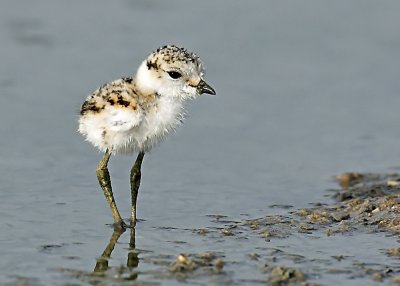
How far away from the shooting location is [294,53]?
11008 millimetres

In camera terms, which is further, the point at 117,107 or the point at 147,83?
the point at 147,83

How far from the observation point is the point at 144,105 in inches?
260

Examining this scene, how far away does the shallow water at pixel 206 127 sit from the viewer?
6.50 metres

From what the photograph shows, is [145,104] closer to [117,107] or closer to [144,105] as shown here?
[144,105]

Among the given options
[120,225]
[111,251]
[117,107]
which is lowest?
[111,251]

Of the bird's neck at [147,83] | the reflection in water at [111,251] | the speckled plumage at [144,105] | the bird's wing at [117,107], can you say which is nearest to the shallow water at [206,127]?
the reflection in water at [111,251]

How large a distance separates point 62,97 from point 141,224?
9.92ft

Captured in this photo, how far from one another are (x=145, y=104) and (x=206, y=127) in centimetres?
275

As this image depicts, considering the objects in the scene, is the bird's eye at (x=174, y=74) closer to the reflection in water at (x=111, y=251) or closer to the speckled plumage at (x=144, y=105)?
the speckled plumage at (x=144, y=105)

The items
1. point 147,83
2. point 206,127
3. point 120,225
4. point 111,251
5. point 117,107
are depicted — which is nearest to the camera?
point 111,251

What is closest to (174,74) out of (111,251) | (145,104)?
(145,104)

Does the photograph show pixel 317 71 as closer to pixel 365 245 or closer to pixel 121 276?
pixel 365 245

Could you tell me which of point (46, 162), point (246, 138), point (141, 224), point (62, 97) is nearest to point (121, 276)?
A: point (141, 224)

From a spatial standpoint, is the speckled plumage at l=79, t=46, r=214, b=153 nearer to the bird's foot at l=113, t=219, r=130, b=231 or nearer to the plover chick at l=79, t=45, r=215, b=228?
the plover chick at l=79, t=45, r=215, b=228
